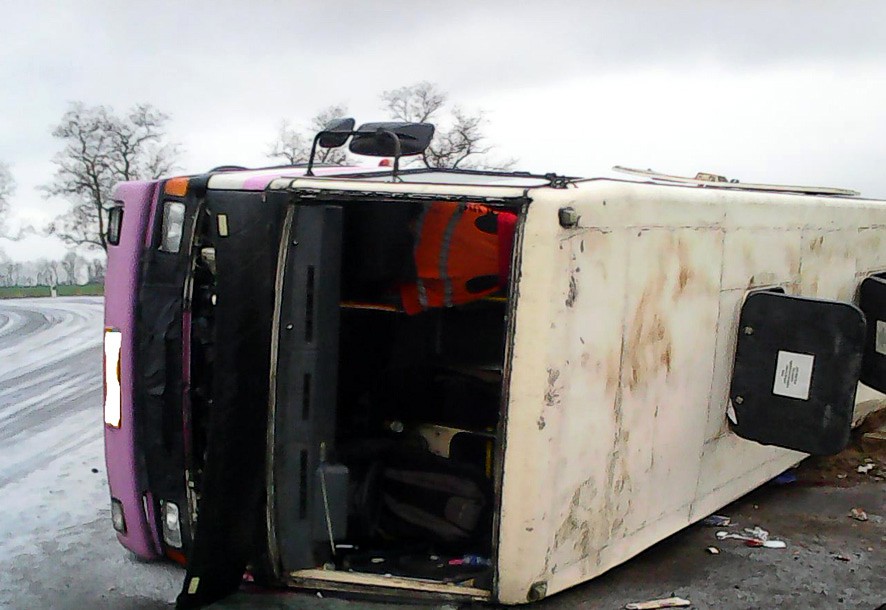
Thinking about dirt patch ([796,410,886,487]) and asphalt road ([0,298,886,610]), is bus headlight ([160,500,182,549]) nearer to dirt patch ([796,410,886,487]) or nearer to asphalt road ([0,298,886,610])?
asphalt road ([0,298,886,610])

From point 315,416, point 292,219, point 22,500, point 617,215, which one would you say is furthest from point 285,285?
point 22,500

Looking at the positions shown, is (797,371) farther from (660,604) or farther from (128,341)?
(128,341)

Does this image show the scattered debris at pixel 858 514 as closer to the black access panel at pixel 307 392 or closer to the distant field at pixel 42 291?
the black access panel at pixel 307 392

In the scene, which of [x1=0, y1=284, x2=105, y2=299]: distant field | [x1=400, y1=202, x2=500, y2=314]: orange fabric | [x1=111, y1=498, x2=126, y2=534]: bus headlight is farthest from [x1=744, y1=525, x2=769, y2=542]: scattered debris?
[x1=0, y1=284, x2=105, y2=299]: distant field

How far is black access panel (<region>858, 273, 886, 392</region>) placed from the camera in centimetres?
449

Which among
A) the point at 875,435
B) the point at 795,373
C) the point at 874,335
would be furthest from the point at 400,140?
the point at 875,435

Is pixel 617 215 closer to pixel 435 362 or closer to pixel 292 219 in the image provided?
pixel 292 219

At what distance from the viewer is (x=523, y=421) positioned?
270 centimetres

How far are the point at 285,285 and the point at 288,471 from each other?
2.23 feet

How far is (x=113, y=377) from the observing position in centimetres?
332

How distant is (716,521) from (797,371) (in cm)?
88

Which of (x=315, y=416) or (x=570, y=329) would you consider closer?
(x=570, y=329)

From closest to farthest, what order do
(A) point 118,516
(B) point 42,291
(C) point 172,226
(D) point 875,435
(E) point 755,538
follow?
(C) point 172,226
(A) point 118,516
(E) point 755,538
(D) point 875,435
(B) point 42,291

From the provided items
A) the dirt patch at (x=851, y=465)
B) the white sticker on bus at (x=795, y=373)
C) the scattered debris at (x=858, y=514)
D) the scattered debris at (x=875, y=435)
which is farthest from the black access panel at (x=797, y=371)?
the scattered debris at (x=875, y=435)
